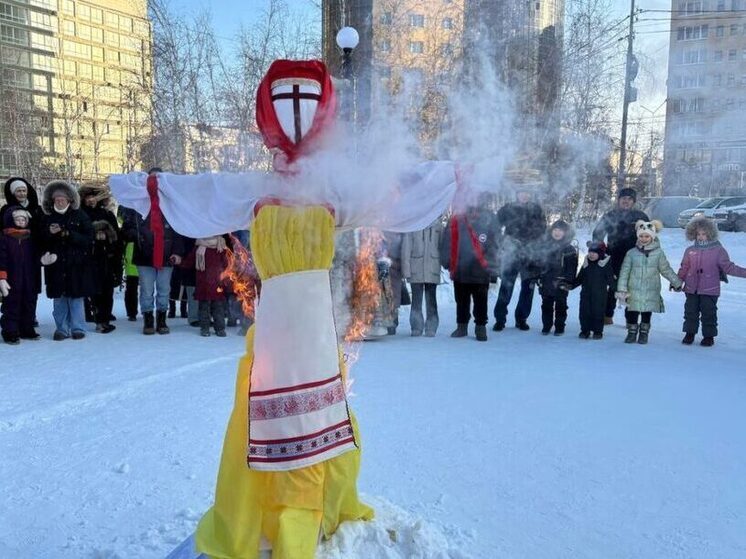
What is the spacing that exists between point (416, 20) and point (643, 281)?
17.0 feet

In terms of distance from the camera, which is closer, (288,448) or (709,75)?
(288,448)

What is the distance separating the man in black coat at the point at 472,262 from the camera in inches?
289

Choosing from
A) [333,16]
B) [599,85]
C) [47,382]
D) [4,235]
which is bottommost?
[47,382]

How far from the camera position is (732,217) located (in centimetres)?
1814

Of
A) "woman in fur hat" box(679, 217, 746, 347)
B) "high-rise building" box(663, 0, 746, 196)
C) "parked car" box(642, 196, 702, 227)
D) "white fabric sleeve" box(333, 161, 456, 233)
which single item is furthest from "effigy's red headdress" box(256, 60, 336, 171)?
"parked car" box(642, 196, 702, 227)

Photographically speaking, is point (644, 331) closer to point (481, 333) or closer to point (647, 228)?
point (647, 228)

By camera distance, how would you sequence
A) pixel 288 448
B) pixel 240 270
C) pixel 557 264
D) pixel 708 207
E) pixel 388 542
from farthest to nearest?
pixel 708 207
pixel 557 264
pixel 240 270
pixel 388 542
pixel 288 448

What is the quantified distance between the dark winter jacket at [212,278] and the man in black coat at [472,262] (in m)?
2.86

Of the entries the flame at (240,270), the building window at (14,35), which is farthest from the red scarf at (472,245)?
the building window at (14,35)

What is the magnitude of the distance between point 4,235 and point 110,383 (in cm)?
288

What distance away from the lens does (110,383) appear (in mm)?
5594

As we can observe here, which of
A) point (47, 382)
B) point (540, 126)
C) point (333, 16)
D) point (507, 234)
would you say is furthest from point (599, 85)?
point (47, 382)

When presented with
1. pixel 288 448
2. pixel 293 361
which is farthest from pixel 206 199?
Result: pixel 288 448

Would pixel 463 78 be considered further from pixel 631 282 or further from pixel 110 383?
pixel 631 282
